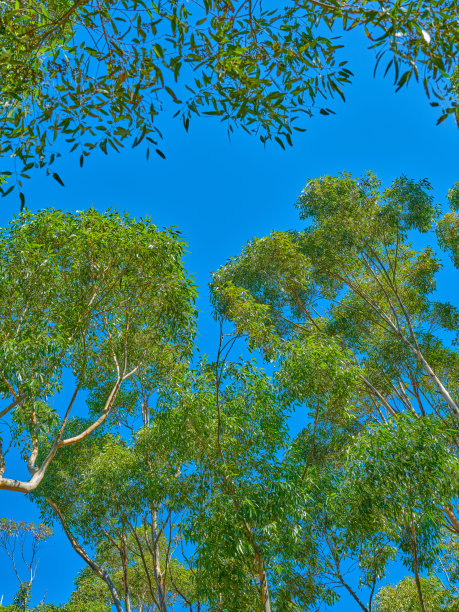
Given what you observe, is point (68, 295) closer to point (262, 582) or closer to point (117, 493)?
point (262, 582)

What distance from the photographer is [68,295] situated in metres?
7.65

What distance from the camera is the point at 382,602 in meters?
15.5

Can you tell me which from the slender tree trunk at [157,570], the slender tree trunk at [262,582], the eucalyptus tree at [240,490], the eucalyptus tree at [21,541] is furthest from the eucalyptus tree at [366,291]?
the eucalyptus tree at [21,541]

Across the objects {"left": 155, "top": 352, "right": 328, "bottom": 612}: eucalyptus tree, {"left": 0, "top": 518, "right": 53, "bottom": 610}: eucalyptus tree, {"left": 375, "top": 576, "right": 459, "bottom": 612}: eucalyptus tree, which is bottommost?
{"left": 375, "top": 576, "right": 459, "bottom": 612}: eucalyptus tree

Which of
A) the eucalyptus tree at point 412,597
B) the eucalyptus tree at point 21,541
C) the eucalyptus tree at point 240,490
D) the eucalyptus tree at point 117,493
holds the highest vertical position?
the eucalyptus tree at point 21,541

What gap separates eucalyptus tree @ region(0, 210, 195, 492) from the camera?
6.52 meters

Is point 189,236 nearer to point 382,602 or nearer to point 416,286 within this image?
point 416,286

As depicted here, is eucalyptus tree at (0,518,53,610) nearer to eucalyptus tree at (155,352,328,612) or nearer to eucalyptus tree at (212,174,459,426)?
eucalyptus tree at (212,174,459,426)

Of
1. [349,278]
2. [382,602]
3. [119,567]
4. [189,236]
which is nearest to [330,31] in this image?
[189,236]

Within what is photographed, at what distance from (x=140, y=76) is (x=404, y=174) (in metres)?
11.2

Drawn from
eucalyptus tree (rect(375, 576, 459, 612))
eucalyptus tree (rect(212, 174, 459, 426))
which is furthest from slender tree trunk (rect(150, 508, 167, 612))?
eucalyptus tree (rect(375, 576, 459, 612))

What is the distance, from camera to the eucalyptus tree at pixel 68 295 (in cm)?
652

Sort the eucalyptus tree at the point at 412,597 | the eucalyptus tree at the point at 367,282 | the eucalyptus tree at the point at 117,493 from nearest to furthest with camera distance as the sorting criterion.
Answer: the eucalyptus tree at the point at 117,493 → the eucalyptus tree at the point at 412,597 → the eucalyptus tree at the point at 367,282

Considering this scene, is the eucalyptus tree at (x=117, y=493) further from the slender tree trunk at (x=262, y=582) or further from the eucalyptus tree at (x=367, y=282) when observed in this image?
the eucalyptus tree at (x=367, y=282)
